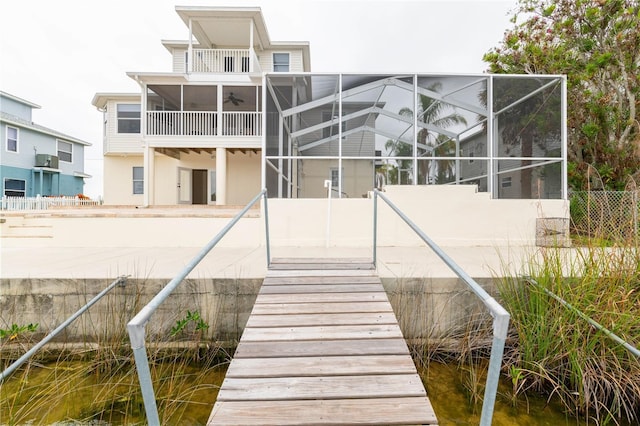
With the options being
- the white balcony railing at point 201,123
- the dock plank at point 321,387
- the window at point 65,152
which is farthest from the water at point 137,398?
the window at point 65,152

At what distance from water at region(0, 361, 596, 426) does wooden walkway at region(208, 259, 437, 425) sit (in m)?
0.84

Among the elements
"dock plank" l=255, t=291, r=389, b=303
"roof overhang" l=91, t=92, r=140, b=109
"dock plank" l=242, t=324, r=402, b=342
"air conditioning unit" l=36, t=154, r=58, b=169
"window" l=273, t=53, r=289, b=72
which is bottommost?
"dock plank" l=242, t=324, r=402, b=342

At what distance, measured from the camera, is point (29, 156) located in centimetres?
1591

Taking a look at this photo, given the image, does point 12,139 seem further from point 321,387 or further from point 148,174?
point 321,387

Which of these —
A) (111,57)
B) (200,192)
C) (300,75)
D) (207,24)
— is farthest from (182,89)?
(111,57)

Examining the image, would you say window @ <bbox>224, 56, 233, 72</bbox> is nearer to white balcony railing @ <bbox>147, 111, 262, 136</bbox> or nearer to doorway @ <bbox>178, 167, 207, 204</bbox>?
white balcony railing @ <bbox>147, 111, 262, 136</bbox>

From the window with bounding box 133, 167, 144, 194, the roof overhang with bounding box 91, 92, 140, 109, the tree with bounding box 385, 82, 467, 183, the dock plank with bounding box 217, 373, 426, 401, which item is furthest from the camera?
the window with bounding box 133, 167, 144, 194

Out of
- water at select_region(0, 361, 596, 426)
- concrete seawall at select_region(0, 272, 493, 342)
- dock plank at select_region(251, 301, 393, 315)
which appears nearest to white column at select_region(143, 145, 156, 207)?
concrete seawall at select_region(0, 272, 493, 342)

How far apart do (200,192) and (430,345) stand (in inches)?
515

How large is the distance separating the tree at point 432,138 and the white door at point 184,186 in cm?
986

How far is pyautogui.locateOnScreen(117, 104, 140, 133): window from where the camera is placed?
13422mm

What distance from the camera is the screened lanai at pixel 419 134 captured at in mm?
6309

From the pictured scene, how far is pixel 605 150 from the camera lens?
8391 mm

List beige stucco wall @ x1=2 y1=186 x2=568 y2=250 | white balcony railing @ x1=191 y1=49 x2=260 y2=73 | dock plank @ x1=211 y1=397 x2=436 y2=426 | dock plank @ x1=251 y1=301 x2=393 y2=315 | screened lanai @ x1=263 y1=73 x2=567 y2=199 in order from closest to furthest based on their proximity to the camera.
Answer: dock plank @ x1=211 y1=397 x2=436 y2=426 → dock plank @ x1=251 y1=301 x2=393 y2=315 → beige stucco wall @ x1=2 y1=186 x2=568 y2=250 → screened lanai @ x1=263 y1=73 x2=567 y2=199 → white balcony railing @ x1=191 y1=49 x2=260 y2=73
